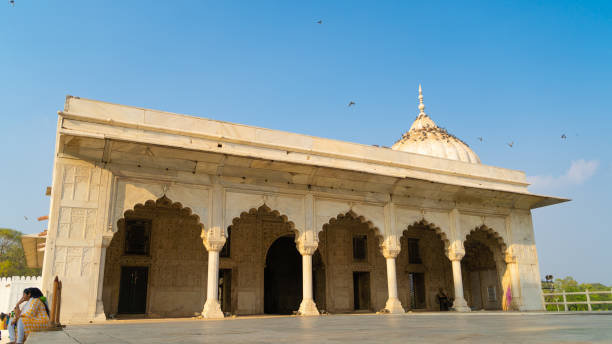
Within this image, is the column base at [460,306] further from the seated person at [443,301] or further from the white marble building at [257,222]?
the seated person at [443,301]

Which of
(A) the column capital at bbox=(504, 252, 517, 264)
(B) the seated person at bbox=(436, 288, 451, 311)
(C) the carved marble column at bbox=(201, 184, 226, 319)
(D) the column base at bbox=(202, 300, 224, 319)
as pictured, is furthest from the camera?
(B) the seated person at bbox=(436, 288, 451, 311)

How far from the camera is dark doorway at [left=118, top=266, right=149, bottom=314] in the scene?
1417 centimetres

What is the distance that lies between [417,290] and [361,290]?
112 inches

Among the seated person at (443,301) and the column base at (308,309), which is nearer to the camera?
the column base at (308,309)

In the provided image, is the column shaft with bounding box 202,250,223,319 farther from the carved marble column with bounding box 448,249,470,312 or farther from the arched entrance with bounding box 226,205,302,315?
the carved marble column with bounding box 448,249,470,312

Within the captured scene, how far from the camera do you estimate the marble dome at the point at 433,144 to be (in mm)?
22906

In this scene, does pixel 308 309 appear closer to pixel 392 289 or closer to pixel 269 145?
pixel 392 289

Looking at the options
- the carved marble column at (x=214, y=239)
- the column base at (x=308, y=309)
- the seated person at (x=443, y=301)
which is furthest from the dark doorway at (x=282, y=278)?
the seated person at (x=443, y=301)

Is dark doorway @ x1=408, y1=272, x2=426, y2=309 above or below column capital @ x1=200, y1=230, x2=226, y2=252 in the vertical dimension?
below

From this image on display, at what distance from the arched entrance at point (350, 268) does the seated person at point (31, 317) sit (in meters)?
11.2

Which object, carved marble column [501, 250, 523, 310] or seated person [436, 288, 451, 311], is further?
seated person [436, 288, 451, 311]

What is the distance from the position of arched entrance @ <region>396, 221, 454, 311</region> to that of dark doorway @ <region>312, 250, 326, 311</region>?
3.52 meters

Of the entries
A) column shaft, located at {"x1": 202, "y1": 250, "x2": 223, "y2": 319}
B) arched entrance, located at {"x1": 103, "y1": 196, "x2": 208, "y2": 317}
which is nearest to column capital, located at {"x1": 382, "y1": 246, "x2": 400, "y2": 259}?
column shaft, located at {"x1": 202, "y1": 250, "x2": 223, "y2": 319}

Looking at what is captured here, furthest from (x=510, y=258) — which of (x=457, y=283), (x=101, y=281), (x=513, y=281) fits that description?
(x=101, y=281)
